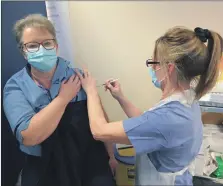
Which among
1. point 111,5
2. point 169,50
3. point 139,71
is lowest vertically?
point 139,71

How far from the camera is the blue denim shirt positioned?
132cm

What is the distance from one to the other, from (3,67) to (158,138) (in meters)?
1.04

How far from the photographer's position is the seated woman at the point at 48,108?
1.36 m

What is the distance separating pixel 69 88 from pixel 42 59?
0.65 feet

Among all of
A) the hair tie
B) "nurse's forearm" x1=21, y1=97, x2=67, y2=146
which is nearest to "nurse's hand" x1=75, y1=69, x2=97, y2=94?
"nurse's forearm" x1=21, y1=97, x2=67, y2=146

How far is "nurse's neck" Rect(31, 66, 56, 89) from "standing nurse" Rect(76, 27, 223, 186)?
0.37 m

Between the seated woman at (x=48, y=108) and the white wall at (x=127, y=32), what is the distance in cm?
60

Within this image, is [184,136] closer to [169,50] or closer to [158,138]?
[158,138]

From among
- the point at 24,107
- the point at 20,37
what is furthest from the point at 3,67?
the point at 24,107

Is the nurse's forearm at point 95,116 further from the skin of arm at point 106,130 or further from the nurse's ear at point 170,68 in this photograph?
the nurse's ear at point 170,68

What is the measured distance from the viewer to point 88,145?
4.91 feet

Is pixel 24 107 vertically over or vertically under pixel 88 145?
over

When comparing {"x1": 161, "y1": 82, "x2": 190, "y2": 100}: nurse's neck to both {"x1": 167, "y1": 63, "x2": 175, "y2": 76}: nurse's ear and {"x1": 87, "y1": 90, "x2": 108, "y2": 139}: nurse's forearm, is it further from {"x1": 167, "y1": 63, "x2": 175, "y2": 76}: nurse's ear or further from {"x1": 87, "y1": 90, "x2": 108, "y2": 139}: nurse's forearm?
{"x1": 87, "y1": 90, "x2": 108, "y2": 139}: nurse's forearm

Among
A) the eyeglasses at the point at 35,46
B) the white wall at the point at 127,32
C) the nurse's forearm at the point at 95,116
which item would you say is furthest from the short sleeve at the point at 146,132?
the white wall at the point at 127,32
